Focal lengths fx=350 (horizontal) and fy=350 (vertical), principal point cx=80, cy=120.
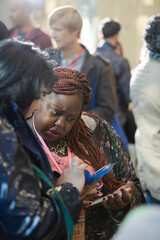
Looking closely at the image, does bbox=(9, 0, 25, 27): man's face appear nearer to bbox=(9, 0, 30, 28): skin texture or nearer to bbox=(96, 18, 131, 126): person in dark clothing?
bbox=(9, 0, 30, 28): skin texture

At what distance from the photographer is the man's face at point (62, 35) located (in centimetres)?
356

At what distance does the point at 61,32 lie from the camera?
3578 mm

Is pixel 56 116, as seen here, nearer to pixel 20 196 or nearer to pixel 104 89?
pixel 20 196

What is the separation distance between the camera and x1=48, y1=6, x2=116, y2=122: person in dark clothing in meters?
3.42

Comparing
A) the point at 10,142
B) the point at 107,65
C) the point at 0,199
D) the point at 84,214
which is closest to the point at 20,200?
the point at 0,199

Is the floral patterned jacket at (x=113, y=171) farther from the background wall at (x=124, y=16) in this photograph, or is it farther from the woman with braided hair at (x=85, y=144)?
the background wall at (x=124, y=16)

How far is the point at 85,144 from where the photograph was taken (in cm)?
187

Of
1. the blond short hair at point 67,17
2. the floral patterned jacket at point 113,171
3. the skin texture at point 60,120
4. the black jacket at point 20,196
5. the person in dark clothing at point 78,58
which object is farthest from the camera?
the blond short hair at point 67,17

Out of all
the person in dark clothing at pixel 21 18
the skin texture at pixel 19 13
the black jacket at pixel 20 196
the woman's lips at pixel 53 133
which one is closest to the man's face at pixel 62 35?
the person in dark clothing at pixel 21 18

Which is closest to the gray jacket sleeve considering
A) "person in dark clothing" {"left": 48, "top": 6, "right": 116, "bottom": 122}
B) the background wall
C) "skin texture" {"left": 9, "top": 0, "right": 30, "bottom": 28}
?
"person in dark clothing" {"left": 48, "top": 6, "right": 116, "bottom": 122}

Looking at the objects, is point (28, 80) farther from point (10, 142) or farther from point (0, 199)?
point (0, 199)

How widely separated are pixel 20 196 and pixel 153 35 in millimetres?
2060

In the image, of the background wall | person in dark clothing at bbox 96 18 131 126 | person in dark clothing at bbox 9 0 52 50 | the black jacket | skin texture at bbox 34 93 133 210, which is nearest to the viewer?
the black jacket

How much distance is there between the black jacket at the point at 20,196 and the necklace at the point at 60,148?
0.54 meters
